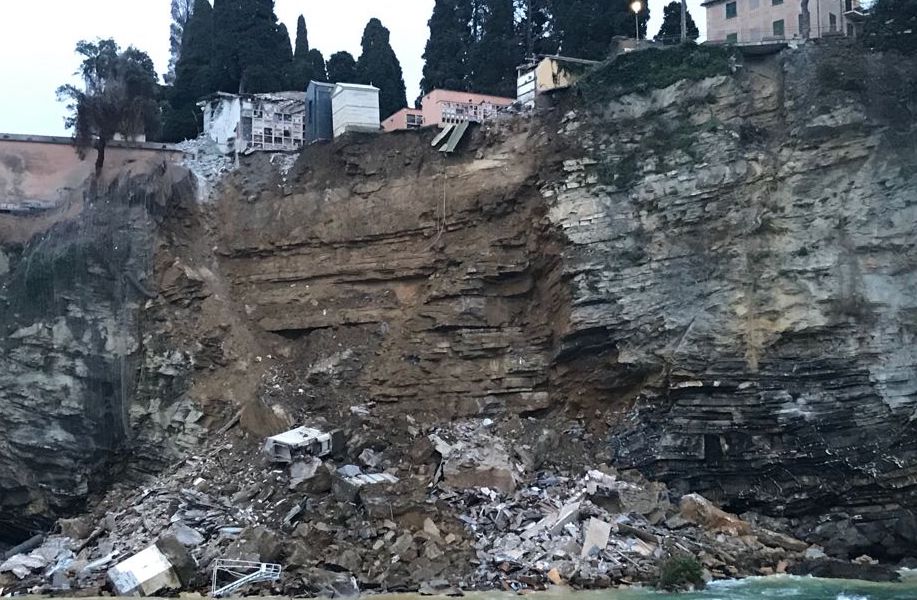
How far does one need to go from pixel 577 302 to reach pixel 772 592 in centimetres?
841

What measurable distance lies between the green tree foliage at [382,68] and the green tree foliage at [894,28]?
17996mm

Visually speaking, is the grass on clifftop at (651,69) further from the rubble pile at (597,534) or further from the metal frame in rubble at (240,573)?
the metal frame in rubble at (240,573)

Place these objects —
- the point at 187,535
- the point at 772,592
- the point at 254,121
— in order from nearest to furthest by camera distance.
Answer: the point at 772,592, the point at 187,535, the point at 254,121

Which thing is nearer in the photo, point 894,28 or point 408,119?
point 894,28

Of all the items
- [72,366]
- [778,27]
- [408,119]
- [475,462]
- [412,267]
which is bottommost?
[475,462]

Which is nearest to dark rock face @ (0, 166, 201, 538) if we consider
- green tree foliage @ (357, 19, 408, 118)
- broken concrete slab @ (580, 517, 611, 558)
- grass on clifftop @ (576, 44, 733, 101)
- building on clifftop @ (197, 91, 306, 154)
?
building on clifftop @ (197, 91, 306, 154)

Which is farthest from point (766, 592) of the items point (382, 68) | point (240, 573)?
point (382, 68)

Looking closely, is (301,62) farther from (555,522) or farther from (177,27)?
(555,522)

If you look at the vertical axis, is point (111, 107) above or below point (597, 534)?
above

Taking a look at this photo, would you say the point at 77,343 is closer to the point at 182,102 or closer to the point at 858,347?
the point at 182,102

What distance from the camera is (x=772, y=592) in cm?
1535

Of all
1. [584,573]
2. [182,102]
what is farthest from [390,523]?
[182,102]

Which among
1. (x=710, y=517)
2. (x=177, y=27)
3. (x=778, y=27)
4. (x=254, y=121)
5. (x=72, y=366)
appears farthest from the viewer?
(x=177, y=27)

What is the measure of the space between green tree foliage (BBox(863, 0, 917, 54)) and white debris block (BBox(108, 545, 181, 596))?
62.4 ft
